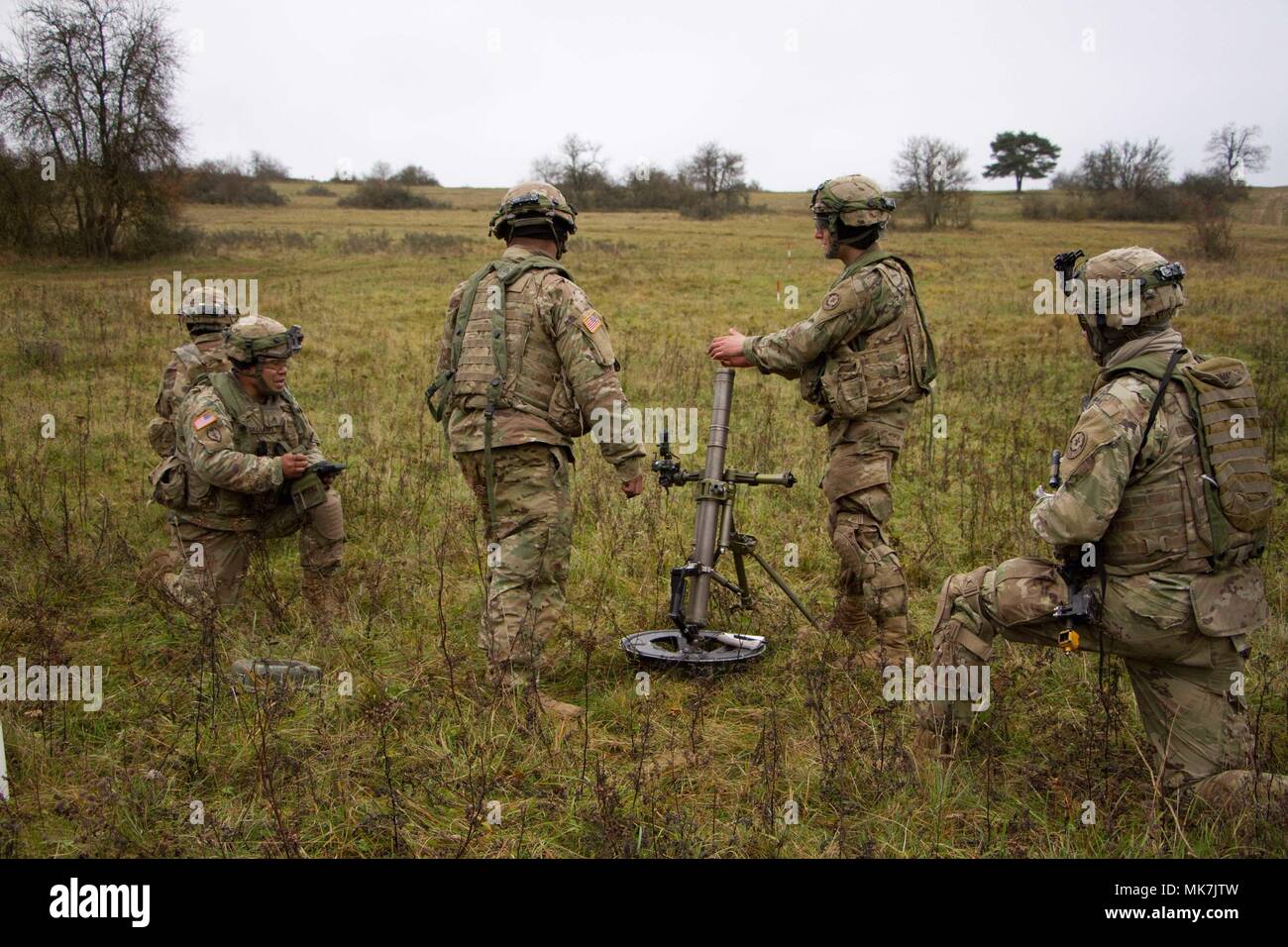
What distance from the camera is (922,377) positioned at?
17.5 ft

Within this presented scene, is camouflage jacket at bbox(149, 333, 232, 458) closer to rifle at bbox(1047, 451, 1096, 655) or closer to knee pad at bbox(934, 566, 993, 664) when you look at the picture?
knee pad at bbox(934, 566, 993, 664)

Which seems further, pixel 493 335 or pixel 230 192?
pixel 230 192

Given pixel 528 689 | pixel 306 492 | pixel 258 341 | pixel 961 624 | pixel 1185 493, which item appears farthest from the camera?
pixel 306 492

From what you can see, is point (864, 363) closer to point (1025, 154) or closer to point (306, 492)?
point (306, 492)

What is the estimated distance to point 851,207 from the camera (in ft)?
16.9

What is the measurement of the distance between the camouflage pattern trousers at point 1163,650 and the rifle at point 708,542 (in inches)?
50.6

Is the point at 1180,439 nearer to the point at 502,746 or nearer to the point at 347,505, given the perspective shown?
the point at 502,746

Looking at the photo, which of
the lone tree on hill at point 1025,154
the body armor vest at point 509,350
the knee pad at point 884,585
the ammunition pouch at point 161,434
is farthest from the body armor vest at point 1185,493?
the lone tree on hill at point 1025,154

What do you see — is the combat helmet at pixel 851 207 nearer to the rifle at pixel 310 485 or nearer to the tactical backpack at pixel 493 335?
the tactical backpack at pixel 493 335

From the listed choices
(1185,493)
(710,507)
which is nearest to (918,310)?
(710,507)

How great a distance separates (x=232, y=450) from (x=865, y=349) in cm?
380

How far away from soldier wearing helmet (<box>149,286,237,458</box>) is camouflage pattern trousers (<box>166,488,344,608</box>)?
53.1 inches
